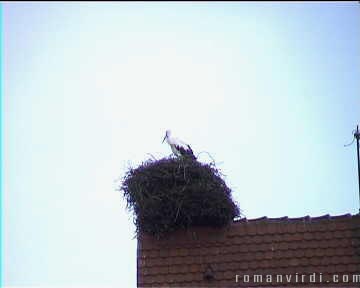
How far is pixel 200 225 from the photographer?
15.2 meters

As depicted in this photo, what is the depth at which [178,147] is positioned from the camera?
57.8 feet

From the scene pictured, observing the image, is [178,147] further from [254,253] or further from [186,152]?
[254,253]

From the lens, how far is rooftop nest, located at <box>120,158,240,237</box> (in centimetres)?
1501

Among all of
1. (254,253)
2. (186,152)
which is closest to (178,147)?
(186,152)

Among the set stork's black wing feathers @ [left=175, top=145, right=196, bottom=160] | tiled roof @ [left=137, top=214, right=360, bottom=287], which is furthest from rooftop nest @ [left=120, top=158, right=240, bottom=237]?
stork's black wing feathers @ [left=175, top=145, right=196, bottom=160]

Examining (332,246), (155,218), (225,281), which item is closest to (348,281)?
(332,246)

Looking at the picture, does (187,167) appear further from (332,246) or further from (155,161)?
(332,246)

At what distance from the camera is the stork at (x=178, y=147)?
16.9m

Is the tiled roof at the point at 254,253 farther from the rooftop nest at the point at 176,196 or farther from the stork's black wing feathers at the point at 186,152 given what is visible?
the stork's black wing feathers at the point at 186,152

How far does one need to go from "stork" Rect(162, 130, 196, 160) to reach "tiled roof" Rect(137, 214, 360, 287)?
184cm

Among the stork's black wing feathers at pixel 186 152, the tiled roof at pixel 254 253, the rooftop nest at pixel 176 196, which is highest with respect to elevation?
the stork's black wing feathers at pixel 186 152

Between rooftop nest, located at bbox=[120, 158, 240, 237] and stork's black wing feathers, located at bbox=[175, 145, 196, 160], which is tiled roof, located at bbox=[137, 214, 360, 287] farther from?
stork's black wing feathers, located at bbox=[175, 145, 196, 160]

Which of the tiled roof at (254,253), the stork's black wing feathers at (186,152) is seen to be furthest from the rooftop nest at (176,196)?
the stork's black wing feathers at (186,152)

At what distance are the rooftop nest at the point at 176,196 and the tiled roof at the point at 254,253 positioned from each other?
17 cm
